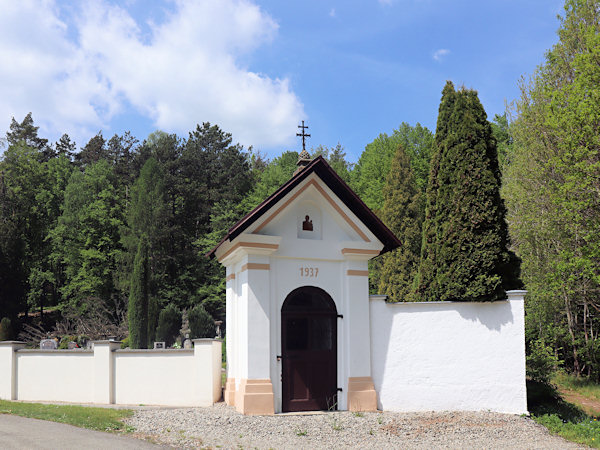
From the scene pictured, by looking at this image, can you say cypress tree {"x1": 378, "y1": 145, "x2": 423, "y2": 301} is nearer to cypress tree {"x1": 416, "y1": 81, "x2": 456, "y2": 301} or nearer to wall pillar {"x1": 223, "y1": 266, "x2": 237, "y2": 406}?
cypress tree {"x1": 416, "y1": 81, "x2": 456, "y2": 301}

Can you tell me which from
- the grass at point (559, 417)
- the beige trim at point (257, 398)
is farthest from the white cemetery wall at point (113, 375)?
the grass at point (559, 417)

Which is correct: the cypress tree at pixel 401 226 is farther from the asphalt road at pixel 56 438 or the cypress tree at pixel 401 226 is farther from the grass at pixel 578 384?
the asphalt road at pixel 56 438

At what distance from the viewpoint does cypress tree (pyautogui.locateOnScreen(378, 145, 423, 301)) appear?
31969mm

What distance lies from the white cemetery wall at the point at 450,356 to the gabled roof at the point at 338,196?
163 cm

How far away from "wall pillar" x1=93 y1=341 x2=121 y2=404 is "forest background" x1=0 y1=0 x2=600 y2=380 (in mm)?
14314

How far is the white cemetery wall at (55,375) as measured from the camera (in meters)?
14.8

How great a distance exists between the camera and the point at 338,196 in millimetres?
13445

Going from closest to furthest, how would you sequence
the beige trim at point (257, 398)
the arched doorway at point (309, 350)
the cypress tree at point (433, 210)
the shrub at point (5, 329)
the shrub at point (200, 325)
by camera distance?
the beige trim at point (257, 398) < the arched doorway at point (309, 350) < the cypress tree at point (433, 210) < the shrub at point (200, 325) < the shrub at point (5, 329)

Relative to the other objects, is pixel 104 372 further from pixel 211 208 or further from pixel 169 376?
pixel 211 208

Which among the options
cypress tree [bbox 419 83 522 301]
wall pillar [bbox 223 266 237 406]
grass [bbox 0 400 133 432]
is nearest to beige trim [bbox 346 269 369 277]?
cypress tree [bbox 419 83 522 301]

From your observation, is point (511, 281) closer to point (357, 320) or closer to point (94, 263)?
point (357, 320)

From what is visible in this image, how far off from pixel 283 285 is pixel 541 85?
608 inches

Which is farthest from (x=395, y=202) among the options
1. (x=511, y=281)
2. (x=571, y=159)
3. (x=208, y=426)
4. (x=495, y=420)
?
(x=208, y=426)

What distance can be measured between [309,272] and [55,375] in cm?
782
